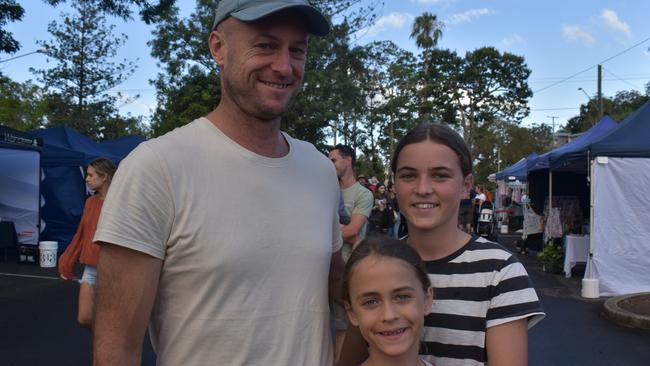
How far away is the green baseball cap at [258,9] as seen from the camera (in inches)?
60.5

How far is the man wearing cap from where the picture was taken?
1.37 m

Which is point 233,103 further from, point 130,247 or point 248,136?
point 130,247

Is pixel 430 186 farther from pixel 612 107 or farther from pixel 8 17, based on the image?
pixel 612 107

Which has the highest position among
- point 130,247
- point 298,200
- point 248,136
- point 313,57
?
point 313,57

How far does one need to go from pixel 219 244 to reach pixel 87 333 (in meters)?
5.98

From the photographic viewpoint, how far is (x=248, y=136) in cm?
165

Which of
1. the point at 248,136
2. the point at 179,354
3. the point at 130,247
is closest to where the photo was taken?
the point at 130,247

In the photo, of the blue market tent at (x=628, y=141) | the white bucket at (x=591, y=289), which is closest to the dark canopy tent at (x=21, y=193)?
the white bucket at (x=591, y=289)

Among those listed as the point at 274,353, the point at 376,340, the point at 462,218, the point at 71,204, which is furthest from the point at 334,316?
the point at 71,204

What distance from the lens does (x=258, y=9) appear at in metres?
1.54

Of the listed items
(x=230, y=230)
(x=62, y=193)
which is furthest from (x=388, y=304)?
(x=62, y=193)

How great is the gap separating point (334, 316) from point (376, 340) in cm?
22

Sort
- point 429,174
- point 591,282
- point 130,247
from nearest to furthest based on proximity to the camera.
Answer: point 130,247
point 429,174
point 591,282

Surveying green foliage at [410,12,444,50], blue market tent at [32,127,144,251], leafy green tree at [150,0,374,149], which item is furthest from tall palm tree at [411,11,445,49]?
blue market tent at [32,127,144,251]
